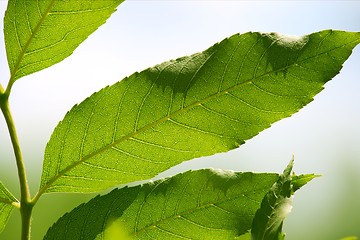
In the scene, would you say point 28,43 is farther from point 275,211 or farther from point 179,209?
point 275,211

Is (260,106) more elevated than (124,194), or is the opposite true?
(260,106)

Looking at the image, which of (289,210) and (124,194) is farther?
(124,194)

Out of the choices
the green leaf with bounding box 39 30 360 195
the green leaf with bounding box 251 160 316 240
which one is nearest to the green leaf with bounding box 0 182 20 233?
the green leaf with bounding box 39 30 360 195

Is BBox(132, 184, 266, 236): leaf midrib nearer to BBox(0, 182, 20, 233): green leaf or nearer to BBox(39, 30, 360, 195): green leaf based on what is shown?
BBox(39, 30, 360, 195): green leaf

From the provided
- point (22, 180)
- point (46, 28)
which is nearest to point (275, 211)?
point (22, 180)

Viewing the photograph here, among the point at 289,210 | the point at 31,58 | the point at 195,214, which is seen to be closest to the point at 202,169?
the point at 195,214

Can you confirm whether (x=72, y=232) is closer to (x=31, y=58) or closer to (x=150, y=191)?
(x=150, y=191)

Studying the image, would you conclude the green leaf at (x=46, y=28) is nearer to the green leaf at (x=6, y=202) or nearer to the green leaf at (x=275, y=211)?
the green leaf at (x=6, y=202)
